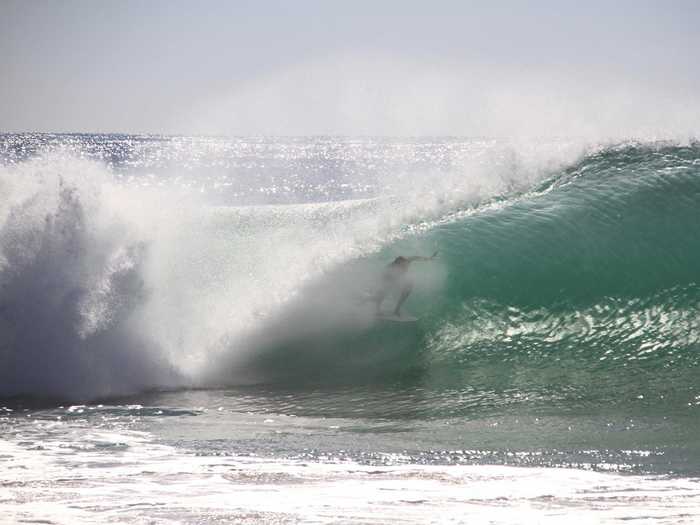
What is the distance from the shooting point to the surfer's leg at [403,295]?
1330 centimetres

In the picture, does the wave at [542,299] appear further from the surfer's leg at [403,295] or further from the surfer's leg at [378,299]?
the surfer's leg at [378,299]

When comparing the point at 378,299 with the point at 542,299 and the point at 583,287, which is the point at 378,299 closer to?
the point at 542,299

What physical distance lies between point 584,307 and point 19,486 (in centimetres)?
907

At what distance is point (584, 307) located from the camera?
13.2 metres

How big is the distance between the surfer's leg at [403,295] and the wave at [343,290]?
184 mm

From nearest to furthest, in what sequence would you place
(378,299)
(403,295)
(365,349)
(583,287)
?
1. (365,349)
2. (378,299)
3. (403,295)
4. (583,287)

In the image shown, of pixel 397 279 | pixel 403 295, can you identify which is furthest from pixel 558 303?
pixel 397 279

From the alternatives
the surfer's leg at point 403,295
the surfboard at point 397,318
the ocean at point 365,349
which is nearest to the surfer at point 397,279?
the surfer's leg at point 403,295

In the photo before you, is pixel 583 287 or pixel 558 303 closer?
pixel 558 303

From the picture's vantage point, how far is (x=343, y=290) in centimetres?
1363

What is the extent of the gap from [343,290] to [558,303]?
11.1 ft

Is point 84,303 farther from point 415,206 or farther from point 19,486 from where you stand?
point 415,206

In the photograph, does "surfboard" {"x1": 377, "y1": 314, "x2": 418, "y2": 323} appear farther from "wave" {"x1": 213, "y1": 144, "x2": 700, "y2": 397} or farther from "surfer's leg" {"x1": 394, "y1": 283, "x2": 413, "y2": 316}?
"wave" {"x1": 213, "y1": 144, "x2": 700, "y2": 397}

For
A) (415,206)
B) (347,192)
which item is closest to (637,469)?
(415,206)
